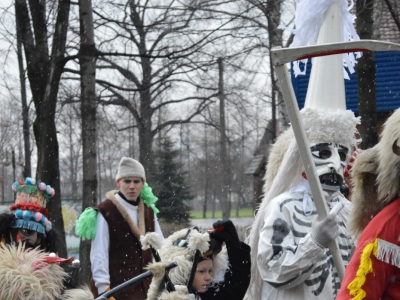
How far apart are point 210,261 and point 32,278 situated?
53.0 inches

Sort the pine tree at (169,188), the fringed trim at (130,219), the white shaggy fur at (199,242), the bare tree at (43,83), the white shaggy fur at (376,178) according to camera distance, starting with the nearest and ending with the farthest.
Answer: the white shaggy fur at (376,178) < the white shaggy fur at (199,242) < the fringed trim at (130,219) < the bare tree at (43,83) < the pine tree at (169,188)

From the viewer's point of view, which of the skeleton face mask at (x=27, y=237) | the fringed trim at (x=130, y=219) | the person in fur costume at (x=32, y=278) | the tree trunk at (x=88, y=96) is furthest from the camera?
the tree trunk at (x=88, y=96)

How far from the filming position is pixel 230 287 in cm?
457

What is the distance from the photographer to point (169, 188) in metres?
29.2

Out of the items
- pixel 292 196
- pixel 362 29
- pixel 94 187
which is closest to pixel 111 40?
pixel 94 187

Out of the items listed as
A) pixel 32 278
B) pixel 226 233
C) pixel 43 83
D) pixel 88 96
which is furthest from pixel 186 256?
pixel 43 83

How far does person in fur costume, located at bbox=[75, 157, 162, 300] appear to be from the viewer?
635 cm

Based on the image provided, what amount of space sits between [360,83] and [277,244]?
4.01 metres

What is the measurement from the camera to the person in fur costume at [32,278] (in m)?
3.33

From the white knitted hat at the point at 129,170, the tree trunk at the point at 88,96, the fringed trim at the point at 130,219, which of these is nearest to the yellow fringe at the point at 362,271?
the fringed trim at the point at 130,219

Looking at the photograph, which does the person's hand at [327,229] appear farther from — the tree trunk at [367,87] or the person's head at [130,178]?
the tree trunk at [367,87]

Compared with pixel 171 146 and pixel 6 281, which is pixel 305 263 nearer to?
pixel 6 281

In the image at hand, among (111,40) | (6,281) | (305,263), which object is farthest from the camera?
(111,40)

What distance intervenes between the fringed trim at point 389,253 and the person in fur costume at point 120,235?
358cm
